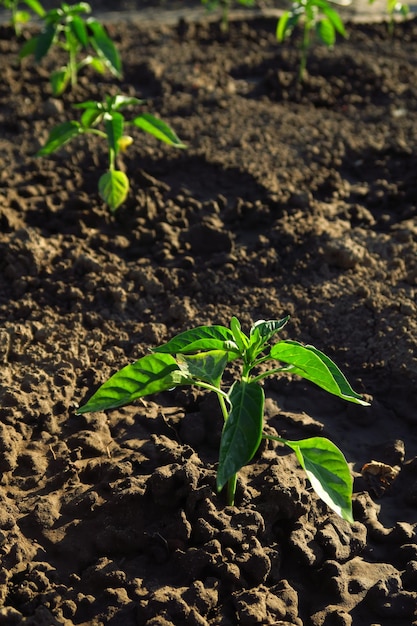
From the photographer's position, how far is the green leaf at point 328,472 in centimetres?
228

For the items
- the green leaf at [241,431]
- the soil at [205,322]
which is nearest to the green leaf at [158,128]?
the soil at [205,322]

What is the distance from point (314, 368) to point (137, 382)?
1.77 ft

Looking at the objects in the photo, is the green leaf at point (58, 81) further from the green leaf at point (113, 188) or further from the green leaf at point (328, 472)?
Result: the green leaf at point (328, 472)

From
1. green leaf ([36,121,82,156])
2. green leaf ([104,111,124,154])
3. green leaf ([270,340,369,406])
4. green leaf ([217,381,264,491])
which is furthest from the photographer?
green leaf ([36,121,82,156])

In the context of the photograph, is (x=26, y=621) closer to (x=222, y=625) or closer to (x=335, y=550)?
(x=222, y=625)

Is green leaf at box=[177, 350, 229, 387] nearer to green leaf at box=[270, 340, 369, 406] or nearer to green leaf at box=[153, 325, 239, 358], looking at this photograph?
green leaf at box=[153, 325, 239, 358]

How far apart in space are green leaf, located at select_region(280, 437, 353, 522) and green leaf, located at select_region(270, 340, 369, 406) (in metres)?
0.17

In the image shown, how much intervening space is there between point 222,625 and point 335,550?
48 cm

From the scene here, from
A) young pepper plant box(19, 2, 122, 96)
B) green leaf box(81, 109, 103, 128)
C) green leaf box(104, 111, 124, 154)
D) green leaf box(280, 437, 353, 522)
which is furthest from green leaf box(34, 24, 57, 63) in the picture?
green leaf box(280, 437, 353, 522)

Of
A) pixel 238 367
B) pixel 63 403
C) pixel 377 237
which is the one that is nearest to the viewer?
pixel 63 403

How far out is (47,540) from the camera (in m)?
2.57

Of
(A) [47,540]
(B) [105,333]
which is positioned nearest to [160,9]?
(B) [105,333]

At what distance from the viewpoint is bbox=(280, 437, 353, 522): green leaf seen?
7.47ft

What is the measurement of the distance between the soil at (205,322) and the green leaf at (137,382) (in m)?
0.36
